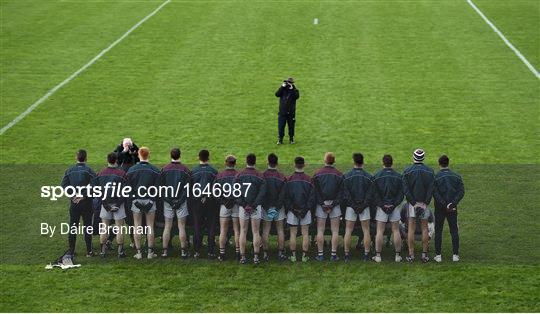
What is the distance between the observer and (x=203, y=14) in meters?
39.0

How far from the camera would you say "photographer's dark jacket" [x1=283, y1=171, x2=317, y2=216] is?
615 inches

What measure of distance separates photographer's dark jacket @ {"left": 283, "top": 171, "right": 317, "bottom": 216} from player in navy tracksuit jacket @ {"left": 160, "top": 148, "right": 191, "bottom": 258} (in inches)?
72.8

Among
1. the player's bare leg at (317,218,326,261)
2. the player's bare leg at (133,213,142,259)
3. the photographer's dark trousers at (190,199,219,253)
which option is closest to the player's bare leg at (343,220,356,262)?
the player's bare leg at (317,218,326,261)

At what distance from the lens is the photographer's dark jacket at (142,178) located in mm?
15875

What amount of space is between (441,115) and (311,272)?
12.3 metres

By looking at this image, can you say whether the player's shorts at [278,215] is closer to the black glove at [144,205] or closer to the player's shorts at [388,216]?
the player's shorts at [388,216]

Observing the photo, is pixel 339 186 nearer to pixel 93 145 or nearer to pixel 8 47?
pixel 93 145

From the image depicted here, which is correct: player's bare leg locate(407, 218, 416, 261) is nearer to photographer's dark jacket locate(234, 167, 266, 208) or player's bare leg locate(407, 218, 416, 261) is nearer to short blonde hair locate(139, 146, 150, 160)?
photographer's dark jacket locate(234, 167, 266, 208)

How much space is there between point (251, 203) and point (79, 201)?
3.18m

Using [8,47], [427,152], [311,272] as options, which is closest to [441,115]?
[427,152]

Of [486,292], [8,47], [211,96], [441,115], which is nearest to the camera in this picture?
[486,292]

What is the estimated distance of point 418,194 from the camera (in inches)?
616

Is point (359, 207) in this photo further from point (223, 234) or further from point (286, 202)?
point (223, 234)

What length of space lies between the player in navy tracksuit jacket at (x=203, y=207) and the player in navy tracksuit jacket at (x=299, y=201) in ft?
4.50
